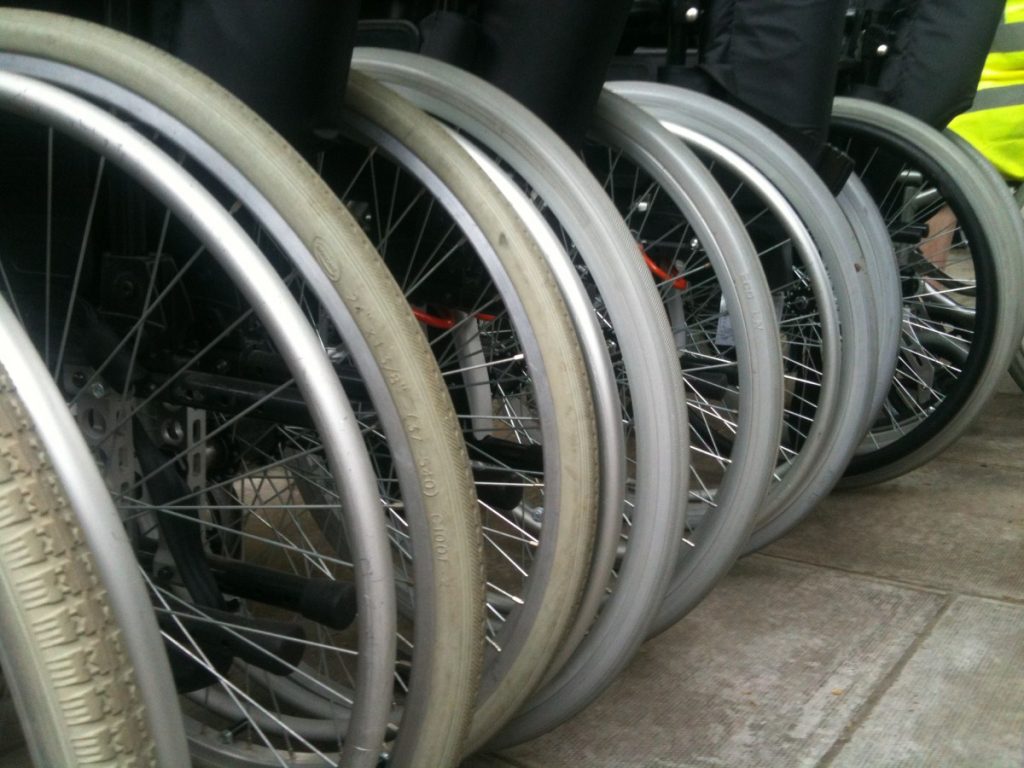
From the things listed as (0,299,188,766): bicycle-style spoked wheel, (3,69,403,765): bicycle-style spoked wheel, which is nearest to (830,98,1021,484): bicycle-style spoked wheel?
(3,69,403,765): bicycle-style spoked wheel

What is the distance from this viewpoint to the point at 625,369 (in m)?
1.36

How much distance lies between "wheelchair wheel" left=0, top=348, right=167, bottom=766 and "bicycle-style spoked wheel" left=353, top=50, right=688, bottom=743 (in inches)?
26.6

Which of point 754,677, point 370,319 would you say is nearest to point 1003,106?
point 754,677

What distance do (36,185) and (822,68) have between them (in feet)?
4.73

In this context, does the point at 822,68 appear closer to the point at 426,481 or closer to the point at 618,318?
the point at 618,318

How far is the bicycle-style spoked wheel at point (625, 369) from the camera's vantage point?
1.34m

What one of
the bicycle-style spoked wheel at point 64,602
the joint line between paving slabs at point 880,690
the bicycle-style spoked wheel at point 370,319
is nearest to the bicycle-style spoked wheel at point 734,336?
the joint line between paving slabs at point 880,690

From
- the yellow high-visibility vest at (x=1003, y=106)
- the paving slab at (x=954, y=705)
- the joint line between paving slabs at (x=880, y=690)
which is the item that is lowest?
the joint line between paving slabs at (x=880, y=690)

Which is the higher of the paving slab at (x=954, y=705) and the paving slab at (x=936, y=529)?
the paving slab at (x=954, y=705)

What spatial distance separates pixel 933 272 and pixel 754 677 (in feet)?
5.46

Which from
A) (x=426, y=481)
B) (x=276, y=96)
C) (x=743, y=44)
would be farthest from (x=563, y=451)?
(x=743, y=44)

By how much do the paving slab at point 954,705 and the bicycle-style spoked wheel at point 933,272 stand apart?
657mm

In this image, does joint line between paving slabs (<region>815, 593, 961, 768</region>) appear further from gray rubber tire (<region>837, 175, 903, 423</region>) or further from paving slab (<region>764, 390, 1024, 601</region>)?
gray rubber tire (<region>837, 175, 903, 423</region>)

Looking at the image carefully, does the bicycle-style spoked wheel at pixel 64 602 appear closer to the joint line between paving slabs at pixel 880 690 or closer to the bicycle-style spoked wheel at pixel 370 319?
the bicycle-style spoked wheel at pixel 370 319
